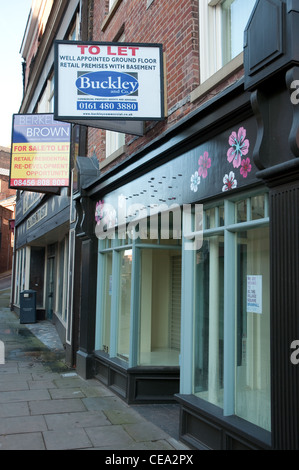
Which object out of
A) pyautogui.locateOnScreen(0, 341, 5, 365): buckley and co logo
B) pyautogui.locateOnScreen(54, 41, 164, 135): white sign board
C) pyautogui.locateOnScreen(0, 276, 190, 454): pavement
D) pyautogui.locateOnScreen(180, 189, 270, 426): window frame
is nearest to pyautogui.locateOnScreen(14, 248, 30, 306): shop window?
pyautogui.locateOnScreen(0, 341, 5, 365): buckley and co logo

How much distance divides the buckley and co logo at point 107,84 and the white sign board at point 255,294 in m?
3.39

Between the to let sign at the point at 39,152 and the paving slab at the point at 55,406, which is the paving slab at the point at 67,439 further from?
the to let sign at the point at 39,152

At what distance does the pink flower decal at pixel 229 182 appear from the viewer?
14.9 ft

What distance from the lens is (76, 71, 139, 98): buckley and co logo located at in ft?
20.8

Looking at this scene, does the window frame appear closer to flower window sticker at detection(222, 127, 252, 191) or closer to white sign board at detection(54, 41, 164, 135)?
flower window sticker at detection(222, 127, 252, 191)

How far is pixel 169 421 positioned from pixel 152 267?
8.95ft

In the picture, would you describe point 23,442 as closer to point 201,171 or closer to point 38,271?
point 201,171

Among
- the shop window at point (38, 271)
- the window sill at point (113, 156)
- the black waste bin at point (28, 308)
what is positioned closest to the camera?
the window sill at point (113, 156)

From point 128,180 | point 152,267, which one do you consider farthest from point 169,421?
point 128,180

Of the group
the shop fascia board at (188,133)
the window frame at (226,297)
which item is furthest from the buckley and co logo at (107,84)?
the window frame at (226,297)

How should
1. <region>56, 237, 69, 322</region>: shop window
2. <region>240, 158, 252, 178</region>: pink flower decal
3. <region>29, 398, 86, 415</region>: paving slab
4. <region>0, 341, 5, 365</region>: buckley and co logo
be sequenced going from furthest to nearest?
<region>56, 237, 69, 322</region>: shop window
<region>0, 341, 5, 365</region>: buckley and co logo
<region>29, 398, 86, 415</region>: paving slab
<region>240, 158, 252, 178</region>: pink flower decal

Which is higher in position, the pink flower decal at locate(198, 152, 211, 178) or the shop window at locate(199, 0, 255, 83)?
the shop window at locate(199, 0, 255, 83)

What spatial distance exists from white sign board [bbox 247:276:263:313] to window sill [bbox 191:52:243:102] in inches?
88.9

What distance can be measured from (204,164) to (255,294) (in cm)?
165
